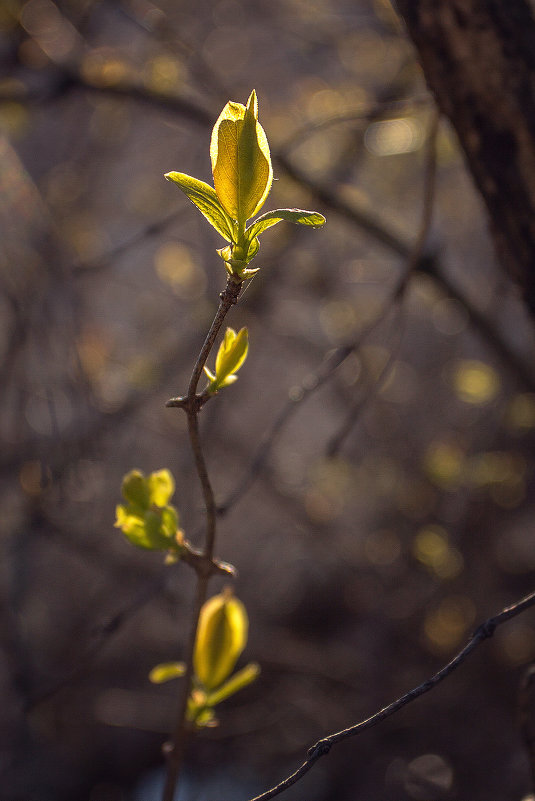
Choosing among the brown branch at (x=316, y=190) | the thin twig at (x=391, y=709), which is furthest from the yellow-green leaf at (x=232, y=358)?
the brown branch at (x=316, y=190)

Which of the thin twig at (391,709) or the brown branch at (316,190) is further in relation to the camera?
the brown branch at (316,190)

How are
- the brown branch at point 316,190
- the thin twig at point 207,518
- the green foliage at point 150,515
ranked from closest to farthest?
the thin twig at point 207,518
the green foliage at point 150,515
the brown branch at point 316,190

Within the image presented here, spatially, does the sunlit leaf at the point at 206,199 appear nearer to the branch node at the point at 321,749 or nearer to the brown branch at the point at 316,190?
the branch node at the point at 321,749

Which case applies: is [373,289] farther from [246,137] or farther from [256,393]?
[246,137]

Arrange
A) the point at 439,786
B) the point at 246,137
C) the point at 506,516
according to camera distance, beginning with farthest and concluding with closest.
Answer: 1. the point at 506,516
2. the point at 439,786
3. the point at 246,137

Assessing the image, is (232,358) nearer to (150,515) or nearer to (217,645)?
(150,515)

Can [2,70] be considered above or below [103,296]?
above

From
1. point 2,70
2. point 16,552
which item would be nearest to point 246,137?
point 2,70
